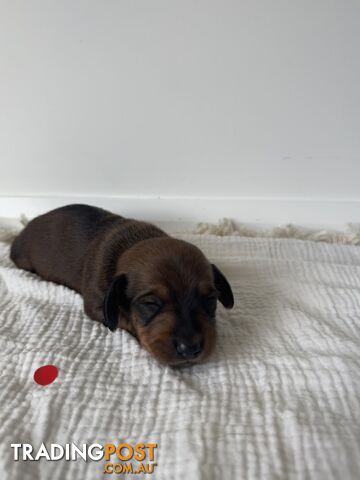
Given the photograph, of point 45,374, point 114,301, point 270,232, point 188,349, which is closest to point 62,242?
point 114,301

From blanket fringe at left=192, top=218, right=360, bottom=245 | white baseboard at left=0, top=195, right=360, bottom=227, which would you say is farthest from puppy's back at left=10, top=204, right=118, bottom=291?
blanket fringe at left=192, top=218, right=360, bottom=245

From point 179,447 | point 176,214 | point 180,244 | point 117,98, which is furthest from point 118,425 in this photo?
point 117,98

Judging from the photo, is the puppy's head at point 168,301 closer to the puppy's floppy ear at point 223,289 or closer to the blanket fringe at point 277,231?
the puppy's floppy ear at point 223,289

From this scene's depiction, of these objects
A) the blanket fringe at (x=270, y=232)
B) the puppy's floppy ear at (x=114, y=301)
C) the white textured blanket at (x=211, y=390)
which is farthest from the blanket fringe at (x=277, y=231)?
the puppy's floppy ear at (x=114, y=301)

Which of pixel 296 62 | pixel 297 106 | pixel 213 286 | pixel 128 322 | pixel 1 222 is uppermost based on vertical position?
pixel 296 62

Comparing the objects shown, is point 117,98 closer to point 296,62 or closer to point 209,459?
point 296,62
